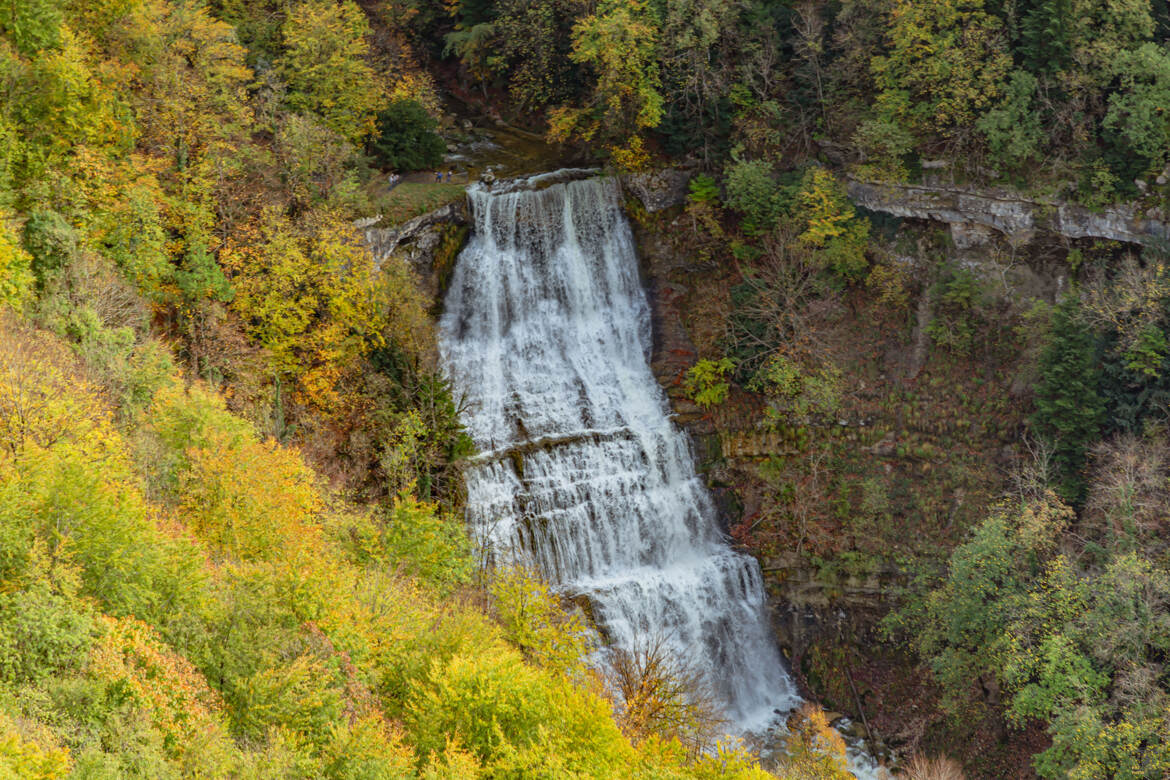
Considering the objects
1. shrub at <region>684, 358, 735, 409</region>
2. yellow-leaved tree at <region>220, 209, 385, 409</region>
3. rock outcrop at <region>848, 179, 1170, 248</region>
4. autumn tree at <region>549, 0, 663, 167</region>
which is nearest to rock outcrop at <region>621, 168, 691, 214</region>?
autumn tree at <region>549, 0, 663, 167</region>

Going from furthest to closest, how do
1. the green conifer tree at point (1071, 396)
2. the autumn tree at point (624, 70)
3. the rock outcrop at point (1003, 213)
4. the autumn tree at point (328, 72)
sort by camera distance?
the autumn tree at point (624, 70) < the autumn tree at point (328, 72) < the rock outcrop at point (1003, 213) < the green conifer tree at point (1071, 396)

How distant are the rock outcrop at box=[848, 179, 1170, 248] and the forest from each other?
171 mm

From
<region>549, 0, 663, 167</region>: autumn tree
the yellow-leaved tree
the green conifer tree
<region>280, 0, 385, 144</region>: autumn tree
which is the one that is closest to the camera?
the green conifer tree

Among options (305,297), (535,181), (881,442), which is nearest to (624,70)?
(535,181)

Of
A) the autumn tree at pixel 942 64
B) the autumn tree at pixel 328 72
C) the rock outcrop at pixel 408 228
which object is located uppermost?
the autumn tree at pixel 328 72

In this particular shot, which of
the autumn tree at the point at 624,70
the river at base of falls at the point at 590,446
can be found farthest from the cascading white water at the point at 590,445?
the autumn tree at the point at 624,70

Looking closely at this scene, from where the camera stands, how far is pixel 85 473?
53.5ft

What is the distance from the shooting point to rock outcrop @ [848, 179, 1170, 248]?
3127 cm

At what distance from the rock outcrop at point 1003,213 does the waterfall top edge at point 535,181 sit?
1143cm

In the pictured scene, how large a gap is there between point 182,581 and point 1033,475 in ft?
84.5

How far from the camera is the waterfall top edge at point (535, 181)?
37.3 metres

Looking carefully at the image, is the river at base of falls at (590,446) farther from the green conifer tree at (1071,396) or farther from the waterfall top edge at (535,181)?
the green conifer tree at (1071,396)

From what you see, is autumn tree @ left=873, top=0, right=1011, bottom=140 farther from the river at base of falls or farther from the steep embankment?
the river at base of falls

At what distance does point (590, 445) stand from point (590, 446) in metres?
0.05
